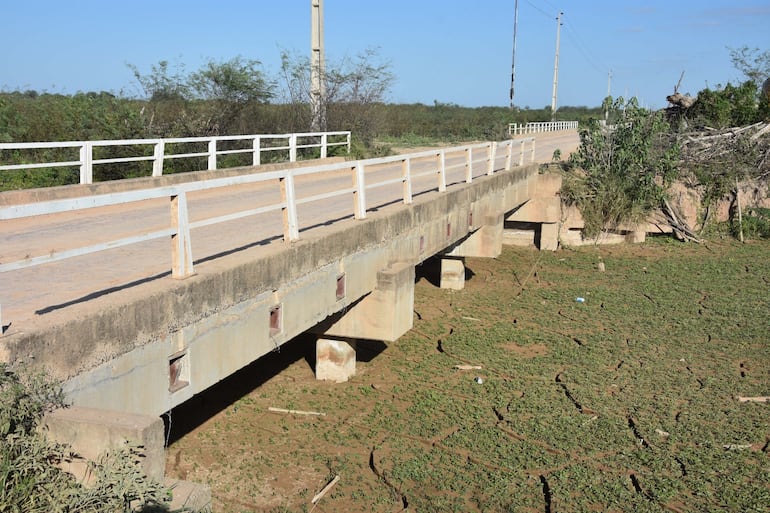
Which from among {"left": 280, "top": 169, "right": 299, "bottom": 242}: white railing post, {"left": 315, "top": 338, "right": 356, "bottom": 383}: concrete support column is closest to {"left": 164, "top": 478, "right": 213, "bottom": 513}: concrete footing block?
{"left": 280, "top": 169, "right": 299, "bottom": 242}: white railing post

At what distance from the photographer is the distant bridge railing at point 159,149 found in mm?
11781

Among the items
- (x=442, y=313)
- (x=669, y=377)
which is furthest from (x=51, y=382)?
(x=442, y=313)

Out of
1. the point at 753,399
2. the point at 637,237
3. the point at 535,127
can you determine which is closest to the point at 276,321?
the point at 753,399

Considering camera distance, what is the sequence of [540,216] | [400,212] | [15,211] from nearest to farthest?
[15,211]
[400,212]
[540,216]

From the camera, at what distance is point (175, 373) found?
577 cm

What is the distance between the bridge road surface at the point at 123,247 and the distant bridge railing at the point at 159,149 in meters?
0.81

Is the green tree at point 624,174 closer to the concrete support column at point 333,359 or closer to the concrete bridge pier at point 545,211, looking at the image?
the concrete bridge pier at point 545,211

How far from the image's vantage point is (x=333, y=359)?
10.6m

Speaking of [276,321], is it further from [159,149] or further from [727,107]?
[727,107]

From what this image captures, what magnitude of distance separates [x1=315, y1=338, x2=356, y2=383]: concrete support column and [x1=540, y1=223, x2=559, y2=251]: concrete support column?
12.2 metres

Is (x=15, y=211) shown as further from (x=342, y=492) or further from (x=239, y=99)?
(x=239, y=99)

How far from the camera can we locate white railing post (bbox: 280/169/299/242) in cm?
732

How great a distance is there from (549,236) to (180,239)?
55.9ft

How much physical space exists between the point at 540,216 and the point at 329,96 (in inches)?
392
